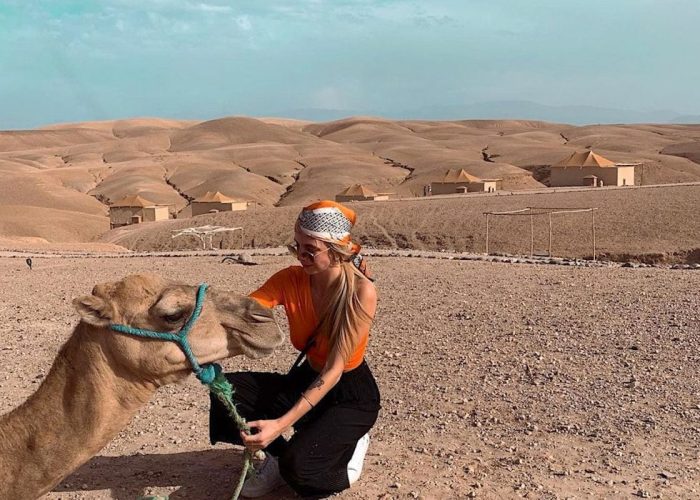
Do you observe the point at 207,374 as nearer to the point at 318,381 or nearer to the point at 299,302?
the point at 318,381

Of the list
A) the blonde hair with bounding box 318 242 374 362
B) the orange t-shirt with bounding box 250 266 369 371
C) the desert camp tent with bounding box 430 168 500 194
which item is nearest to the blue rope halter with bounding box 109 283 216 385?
the blonde hair with bounding box 318 242 374 362

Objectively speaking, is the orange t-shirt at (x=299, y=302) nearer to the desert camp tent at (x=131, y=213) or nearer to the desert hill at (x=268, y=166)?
the desert hill at (x=268, y=166)

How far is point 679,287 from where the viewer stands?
1277 centimetres

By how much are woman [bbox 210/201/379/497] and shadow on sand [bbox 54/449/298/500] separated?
293 millimetres

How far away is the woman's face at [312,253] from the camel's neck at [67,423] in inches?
49.8

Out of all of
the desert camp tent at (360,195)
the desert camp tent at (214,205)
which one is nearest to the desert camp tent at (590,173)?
the desert camp tent at (360,195)

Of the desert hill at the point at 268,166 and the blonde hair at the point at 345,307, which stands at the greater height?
the blonde hair at the point at 345,307

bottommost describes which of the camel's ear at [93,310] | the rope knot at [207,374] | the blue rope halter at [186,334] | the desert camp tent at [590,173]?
the desert camp tent at [590,173]

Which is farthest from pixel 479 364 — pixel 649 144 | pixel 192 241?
pixel 649 144

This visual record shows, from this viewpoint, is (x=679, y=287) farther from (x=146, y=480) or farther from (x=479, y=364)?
(x=146, y=480)

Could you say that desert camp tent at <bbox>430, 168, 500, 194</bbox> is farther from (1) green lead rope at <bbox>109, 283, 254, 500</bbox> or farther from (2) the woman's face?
(1) green lead rope at <bbox>109, 283, 254, 500</bbox>

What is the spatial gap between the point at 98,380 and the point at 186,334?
401mm

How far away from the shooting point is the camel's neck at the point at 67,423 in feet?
11.0

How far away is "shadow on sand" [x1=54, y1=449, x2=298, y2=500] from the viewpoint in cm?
501
